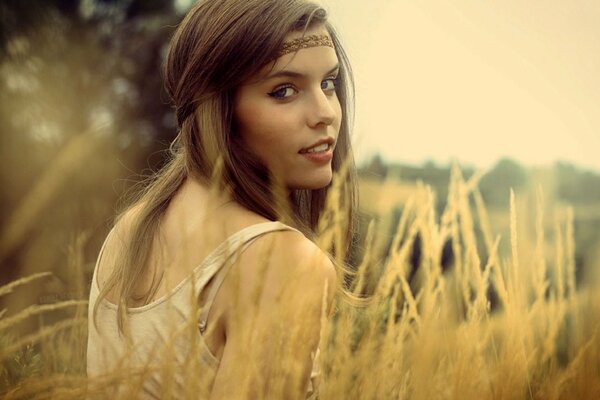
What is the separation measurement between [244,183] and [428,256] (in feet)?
1.81

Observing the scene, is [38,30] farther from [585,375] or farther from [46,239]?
[585,375]

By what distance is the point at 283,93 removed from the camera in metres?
1.98

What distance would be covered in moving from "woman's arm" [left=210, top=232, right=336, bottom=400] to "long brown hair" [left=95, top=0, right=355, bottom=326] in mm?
314

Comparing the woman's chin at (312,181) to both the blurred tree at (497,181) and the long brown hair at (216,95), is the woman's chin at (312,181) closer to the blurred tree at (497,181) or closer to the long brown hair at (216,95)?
the long brown hair at (216,95)

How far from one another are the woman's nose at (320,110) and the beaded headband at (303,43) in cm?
13

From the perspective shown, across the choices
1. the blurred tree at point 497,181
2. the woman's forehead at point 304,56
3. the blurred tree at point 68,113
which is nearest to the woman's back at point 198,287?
the woman's forehead at point 304,56

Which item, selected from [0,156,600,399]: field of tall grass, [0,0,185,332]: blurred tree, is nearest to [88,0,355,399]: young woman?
[0,156,600,399]: field of tall grass

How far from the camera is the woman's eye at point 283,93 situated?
6.47 feet

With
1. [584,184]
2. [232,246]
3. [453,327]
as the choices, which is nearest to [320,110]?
[232,246]

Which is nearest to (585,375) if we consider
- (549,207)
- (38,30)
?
(549,207)

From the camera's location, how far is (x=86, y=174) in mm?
7152

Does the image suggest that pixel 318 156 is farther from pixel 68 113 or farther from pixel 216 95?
pixel 68 113

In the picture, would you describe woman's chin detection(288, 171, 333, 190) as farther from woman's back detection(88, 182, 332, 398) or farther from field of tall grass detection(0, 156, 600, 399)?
field of tall grass detection(0, 156, 600, 399)

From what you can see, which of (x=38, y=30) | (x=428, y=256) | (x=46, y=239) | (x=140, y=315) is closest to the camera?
(x=428, y=256)
